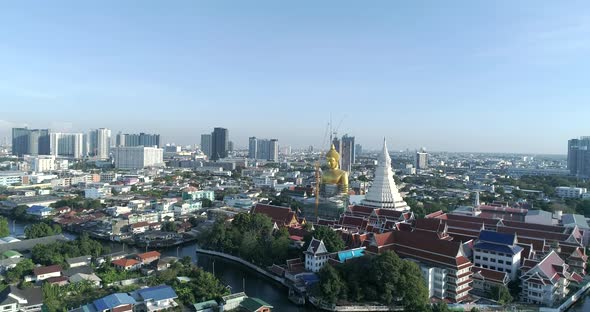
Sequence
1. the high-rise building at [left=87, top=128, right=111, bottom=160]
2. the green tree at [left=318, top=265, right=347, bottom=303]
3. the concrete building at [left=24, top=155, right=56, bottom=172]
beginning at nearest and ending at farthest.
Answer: the green tree at [left=318, top=265, right=347, bottom=303], the concrete building at [left=24, top=155, right=56, bottom=172], the high-rise building at [left=87, top=128, right=111, bottom=160]

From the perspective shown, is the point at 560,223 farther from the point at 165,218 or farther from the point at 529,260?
the point at 165,218

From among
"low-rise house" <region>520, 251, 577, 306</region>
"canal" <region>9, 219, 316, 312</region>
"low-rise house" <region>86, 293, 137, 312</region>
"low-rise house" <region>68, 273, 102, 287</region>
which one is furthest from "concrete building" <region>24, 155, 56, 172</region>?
"low-rise house" <region>520, 251, 577, 306</region>

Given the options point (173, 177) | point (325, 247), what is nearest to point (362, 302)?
point (325, 247)

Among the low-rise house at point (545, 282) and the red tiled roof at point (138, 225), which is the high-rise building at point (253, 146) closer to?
the red tiled roof at point (138, 225)

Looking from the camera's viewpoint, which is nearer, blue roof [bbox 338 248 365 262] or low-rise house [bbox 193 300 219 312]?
low-rise house [bbox 193 300 219 312]

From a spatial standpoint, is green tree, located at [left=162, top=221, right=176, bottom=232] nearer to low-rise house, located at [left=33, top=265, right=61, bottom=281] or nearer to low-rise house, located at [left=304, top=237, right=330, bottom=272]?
low-rise house, located at [left=33, top=265, right=61, bottom=281]

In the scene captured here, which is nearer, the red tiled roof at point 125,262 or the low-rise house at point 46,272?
the low-rise house at point 46,272

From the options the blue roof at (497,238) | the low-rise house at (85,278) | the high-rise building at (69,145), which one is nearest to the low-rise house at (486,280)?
the blue roof at (497,238)
